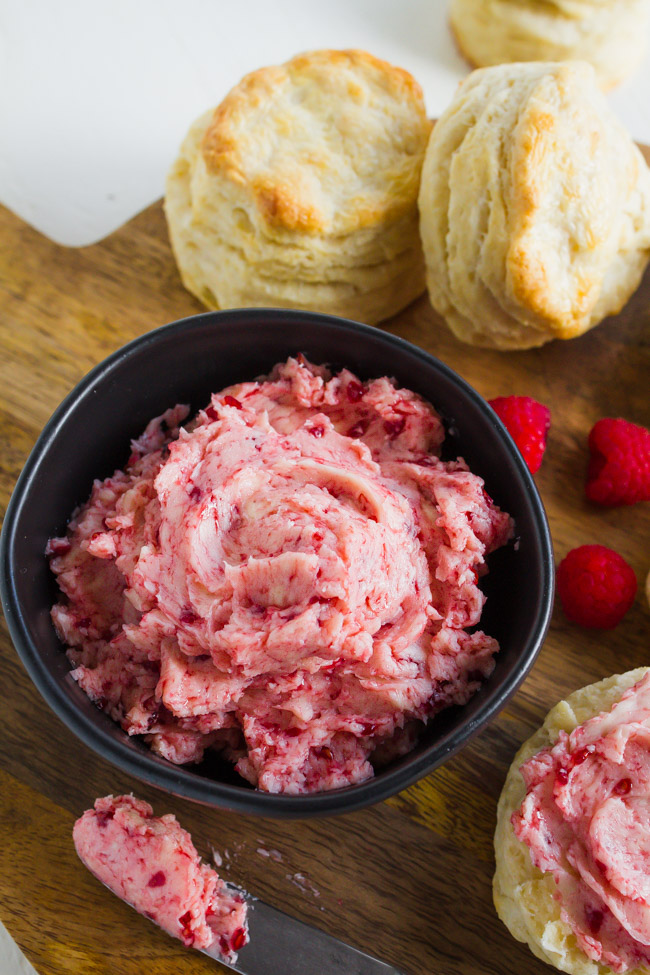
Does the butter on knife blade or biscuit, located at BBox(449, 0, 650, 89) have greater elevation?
biscuit, located at BBox(449, 0, 650, 89)

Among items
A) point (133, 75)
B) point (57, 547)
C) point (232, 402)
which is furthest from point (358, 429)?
point (133, 75)

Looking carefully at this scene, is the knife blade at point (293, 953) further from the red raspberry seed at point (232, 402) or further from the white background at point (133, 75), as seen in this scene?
the white background at point (133, 75)

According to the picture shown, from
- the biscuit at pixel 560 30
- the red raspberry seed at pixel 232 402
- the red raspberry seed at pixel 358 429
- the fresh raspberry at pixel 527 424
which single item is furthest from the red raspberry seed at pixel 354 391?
the biscuit at pixel 560 30

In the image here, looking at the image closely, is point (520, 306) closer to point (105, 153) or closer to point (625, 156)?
point (625, 156)

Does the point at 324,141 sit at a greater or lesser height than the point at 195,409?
greater

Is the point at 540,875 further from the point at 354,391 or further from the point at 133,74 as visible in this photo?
the point at 133,74

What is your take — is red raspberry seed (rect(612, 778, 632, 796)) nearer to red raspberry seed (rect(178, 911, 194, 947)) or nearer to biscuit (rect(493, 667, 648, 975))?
biscuit (rect(493, 667, 648, 975))

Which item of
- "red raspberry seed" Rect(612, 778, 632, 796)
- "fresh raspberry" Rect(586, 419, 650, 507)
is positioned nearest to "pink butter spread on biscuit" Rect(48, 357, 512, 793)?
"red raspberry seed" Rect(612, 778, 632, 796)
